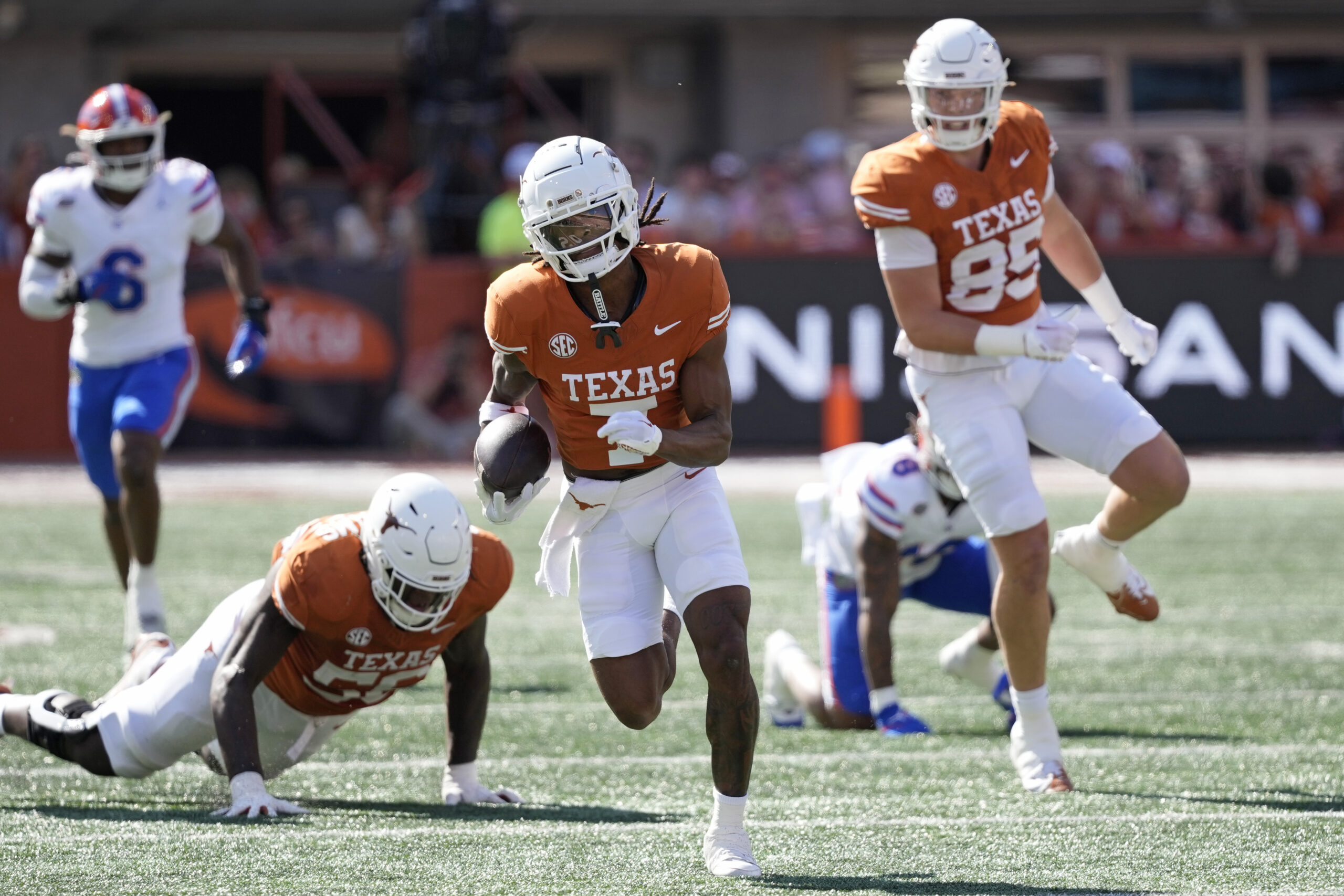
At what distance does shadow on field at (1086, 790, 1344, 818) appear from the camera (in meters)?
4.28

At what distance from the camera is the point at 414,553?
4.25m

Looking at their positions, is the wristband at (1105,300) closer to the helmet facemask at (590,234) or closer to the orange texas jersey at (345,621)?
the helmet facemask at (590,234)

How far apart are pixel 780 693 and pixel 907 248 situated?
1.70 m

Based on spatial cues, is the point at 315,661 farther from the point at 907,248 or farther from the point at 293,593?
the point at 907,248

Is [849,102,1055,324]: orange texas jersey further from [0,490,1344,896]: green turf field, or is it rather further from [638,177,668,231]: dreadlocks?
[0,490,1344,896]: green turf field

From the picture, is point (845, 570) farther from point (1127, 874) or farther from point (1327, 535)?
point (1327, 535)

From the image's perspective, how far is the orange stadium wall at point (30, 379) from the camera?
13250mm

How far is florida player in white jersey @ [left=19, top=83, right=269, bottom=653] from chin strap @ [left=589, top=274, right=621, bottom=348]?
9.21 ft

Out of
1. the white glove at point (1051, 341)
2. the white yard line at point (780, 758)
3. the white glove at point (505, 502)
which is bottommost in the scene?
the white yard line at point (780, 758)

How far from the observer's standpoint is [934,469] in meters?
5.66

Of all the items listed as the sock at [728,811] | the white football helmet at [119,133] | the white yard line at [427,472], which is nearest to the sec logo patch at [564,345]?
the sock at [728,811]

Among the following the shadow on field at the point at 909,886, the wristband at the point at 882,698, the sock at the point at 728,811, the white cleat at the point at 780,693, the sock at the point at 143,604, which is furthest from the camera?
the sock at the point at 143,604

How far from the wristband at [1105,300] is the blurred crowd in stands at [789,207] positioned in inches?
317

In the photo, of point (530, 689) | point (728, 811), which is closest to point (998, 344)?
point (728, 811)
